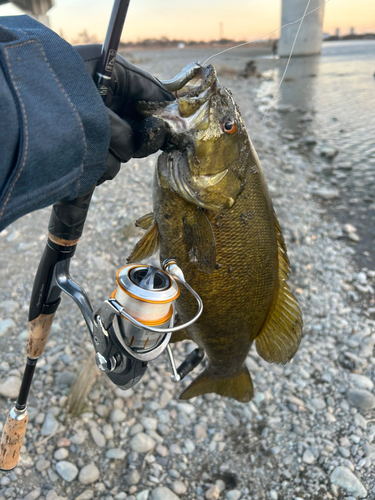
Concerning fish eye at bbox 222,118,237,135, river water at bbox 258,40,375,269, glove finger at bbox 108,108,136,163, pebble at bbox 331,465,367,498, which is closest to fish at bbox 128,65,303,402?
fish eye at bbox 222,118,237,135

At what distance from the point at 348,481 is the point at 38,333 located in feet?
7.30

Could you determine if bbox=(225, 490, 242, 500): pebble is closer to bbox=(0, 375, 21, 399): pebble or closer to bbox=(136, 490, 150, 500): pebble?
bbox=(136, 490, 150, 500): pebble

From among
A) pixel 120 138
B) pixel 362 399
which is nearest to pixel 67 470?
pixel 120 138

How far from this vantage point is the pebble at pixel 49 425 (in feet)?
8.83

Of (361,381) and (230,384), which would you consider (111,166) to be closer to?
(230,384)

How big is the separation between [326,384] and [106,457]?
1875 millimetres

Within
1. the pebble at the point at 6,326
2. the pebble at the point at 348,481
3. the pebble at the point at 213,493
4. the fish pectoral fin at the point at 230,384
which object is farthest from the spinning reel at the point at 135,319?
the pebble at the point at 6,326

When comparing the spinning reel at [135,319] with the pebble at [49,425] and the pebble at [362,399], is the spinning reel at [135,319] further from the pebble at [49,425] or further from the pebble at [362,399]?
the pebble at [362,399]

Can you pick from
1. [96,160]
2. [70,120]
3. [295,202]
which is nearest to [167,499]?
[96,160]

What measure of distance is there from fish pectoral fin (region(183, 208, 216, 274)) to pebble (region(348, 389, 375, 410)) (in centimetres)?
211

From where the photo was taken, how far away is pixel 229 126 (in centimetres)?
170

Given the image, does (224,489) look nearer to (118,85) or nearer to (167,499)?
(167,499)

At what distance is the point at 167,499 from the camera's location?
96.5 inches

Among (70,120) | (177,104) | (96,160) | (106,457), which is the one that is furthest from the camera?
(106,457)
